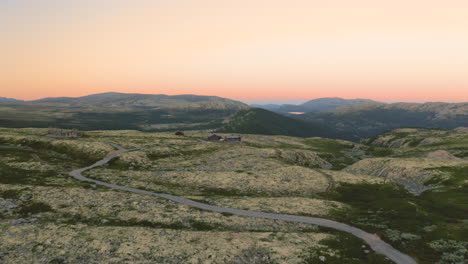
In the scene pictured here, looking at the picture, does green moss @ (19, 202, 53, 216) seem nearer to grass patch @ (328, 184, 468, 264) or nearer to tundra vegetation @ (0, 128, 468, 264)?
tundra vegetation @ (0, 128, 468, 264)

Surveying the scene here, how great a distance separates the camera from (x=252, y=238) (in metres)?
40.2

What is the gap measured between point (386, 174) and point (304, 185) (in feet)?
155

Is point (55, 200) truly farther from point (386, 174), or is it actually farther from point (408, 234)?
point (386, 174)

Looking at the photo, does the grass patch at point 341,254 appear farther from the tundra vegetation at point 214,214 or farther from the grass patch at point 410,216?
the grass patch at point 410,216

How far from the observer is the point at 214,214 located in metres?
51.8

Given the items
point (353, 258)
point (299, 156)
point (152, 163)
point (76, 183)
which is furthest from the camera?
point (299, 156)

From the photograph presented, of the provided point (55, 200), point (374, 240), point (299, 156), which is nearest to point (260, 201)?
point (374, 240)

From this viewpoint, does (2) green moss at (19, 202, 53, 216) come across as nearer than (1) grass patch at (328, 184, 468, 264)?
No

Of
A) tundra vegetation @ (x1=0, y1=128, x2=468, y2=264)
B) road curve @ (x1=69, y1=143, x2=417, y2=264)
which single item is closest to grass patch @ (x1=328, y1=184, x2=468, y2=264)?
tundra vegetation @ (x1=0, y1=128, x2=468, y2=264)

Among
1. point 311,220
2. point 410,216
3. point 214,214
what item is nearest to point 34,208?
point 214,214

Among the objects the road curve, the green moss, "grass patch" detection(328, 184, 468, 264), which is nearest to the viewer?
the road curve

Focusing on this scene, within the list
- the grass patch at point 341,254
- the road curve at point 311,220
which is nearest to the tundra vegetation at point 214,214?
the grass patch at point 341,254

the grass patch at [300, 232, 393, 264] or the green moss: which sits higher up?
the green moss

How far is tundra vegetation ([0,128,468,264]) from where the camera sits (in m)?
35.7
